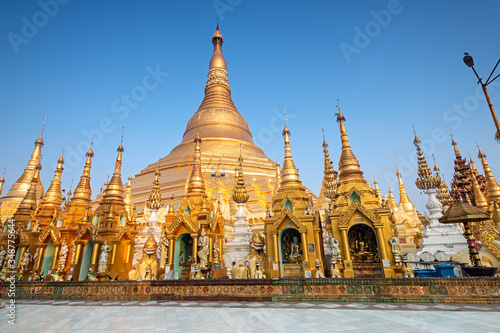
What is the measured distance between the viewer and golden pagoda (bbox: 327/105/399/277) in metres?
10.8

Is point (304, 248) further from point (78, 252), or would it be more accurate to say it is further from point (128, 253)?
point (78, 252)

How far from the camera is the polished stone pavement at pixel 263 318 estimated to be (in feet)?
16.3

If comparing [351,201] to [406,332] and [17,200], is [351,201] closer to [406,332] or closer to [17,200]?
[406,332]

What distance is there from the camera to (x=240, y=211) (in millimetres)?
16078

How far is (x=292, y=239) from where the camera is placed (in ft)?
41.9

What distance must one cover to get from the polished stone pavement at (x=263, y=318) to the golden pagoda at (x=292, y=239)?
163 inches

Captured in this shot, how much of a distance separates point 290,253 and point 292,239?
0.66 m

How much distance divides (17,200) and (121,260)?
2504cm

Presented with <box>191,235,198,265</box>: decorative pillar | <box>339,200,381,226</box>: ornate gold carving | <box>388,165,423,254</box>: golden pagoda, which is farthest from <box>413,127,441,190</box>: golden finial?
<box>191,235,198,265</box>: decorative pillar

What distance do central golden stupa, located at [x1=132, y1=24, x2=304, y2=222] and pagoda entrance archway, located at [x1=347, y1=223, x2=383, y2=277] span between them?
10.7 meters

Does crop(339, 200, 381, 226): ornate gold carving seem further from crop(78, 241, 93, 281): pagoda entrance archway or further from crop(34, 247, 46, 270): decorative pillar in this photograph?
crop(34, 247, 46, 270): decorative pillar

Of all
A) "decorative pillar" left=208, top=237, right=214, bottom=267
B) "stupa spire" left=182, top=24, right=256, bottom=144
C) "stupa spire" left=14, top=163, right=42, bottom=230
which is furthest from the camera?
"stupa spire" left=182, top=24, right=256, bottom=144

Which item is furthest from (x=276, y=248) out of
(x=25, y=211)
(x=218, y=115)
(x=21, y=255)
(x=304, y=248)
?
(x=218, y=115)

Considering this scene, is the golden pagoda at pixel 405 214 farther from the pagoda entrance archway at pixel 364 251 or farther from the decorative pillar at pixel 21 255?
the decorative pillar at pixel 21 255
